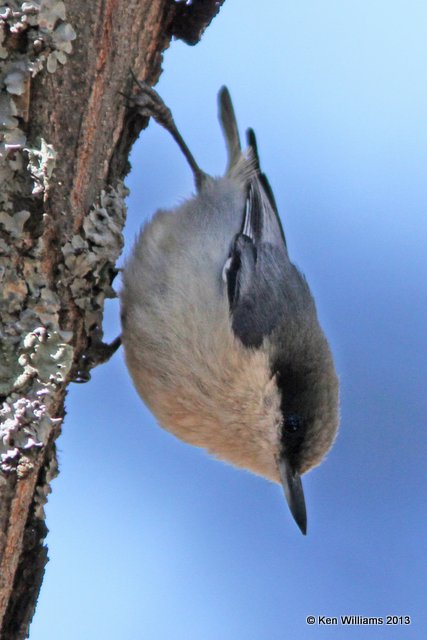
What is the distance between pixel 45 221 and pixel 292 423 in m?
0.93

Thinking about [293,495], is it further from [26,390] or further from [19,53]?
[19,53]

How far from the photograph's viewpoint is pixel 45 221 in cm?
178

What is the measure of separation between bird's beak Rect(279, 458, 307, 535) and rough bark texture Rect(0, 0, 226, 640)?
694mm

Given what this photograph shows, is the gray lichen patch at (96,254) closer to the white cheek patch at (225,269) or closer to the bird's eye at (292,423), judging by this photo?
the white cheek patch at (225,269)

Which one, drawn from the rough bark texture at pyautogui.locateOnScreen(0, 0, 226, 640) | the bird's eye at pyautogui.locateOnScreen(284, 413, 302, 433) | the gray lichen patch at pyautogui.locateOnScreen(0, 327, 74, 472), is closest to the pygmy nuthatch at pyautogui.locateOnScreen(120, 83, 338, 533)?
the bird's eye at pyautogui.locateOnScreen(284, 413, 302, 433)

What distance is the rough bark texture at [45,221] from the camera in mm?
1657

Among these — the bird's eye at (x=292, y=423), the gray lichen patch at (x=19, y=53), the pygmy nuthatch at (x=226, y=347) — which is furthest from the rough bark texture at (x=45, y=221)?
the bird's eye at (x=292, y=423)

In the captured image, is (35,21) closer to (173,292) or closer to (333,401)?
(173,292)

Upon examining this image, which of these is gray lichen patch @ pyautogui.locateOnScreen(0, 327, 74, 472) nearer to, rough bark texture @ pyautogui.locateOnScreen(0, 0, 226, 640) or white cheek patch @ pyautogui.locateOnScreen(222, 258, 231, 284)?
rough bark texture @ pyautogui.locateOnScreen(0, 0, 226, 640)

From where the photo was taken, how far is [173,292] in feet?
7.36

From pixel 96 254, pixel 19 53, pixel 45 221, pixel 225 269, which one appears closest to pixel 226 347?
pixel 225 269

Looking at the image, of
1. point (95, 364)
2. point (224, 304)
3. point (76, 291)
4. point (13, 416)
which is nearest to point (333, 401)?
point (224, 304)

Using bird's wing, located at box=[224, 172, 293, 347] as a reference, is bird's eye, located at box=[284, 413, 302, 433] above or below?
below

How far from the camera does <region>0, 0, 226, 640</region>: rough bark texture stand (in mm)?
1657
